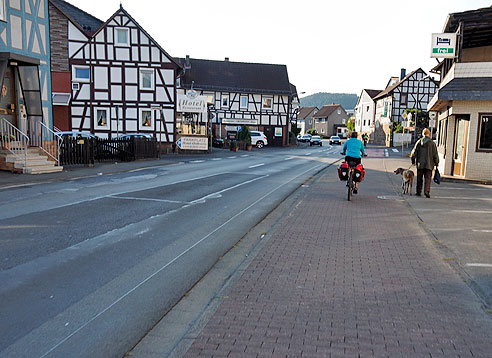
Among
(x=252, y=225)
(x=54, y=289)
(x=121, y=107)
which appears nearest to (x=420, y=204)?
(x=252, y=225)

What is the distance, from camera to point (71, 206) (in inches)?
394

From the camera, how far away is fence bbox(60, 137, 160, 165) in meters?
20.3

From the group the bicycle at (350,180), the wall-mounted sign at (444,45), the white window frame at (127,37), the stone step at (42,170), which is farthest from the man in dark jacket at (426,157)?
the white window frame at (127,37)

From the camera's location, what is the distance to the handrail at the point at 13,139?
17.1 meters

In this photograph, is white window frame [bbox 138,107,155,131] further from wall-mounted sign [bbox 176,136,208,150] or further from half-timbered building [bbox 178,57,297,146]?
half-timbered building [bbox 178,57,297,146]

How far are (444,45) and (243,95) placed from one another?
38.6m

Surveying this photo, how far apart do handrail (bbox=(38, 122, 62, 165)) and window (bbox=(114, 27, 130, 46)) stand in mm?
17339

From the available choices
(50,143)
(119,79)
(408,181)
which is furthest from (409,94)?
(50,143)

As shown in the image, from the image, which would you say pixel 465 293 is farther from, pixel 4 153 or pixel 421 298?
pixel 4 153

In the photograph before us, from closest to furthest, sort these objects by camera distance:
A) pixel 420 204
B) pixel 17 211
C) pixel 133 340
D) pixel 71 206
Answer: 1. pixel 133 340
2. pixel 17 211
3. pixel 71 206
4. pixel 420 204

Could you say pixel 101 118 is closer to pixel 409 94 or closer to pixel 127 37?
pixel 127 37

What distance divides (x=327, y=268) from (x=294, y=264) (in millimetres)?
421

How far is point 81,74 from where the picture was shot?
116 feet

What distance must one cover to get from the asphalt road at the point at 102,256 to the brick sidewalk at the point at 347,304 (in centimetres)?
81
